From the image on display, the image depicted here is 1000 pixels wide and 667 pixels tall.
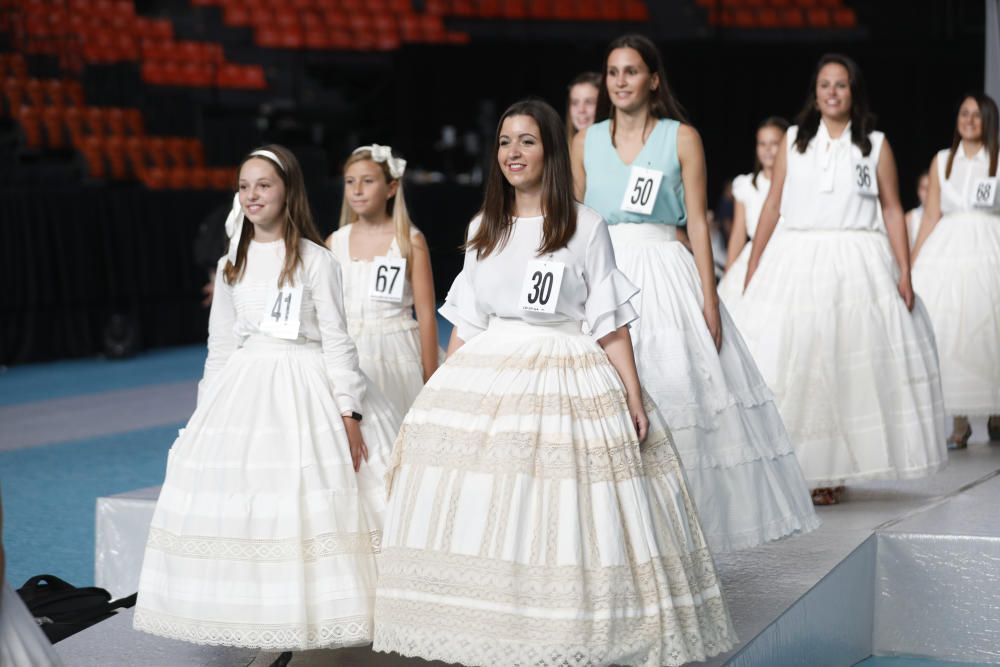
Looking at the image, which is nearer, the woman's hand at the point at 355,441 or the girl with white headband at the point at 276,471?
the girl with white headband at the point at 276,471

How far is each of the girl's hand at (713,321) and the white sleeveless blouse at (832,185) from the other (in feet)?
3.76

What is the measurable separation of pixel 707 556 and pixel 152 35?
13.7 metres

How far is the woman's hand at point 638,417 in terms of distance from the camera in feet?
8.76

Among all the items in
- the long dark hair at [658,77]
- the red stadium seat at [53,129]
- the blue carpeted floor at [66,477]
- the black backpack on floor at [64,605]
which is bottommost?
the blue carpeted floor at [66,477]

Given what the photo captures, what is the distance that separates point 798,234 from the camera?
461 centimetres

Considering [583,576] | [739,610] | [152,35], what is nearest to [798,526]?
[739,610]

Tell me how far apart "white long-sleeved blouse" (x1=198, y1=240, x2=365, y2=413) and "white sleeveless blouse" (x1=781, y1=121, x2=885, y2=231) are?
79.2 inches

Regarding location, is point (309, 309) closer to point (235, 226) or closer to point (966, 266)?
point (235, 226)

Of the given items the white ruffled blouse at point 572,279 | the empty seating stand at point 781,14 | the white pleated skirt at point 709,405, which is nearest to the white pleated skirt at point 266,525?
the white ruffled blouse at point 572,279

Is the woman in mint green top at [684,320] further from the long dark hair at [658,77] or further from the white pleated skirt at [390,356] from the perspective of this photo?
the white pleated skirt at [390,356]

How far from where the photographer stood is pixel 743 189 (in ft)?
22.8

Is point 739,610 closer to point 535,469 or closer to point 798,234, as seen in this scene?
point 535,469

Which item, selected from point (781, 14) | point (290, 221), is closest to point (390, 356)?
point (290, 221)

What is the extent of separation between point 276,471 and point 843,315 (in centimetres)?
227
